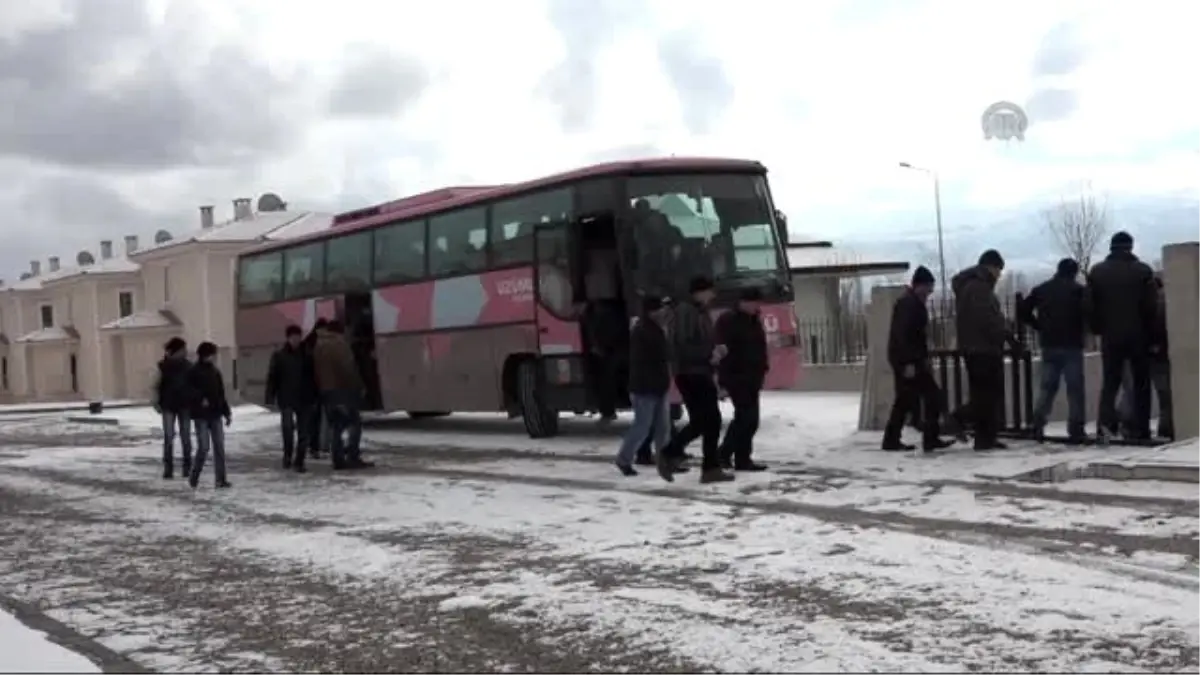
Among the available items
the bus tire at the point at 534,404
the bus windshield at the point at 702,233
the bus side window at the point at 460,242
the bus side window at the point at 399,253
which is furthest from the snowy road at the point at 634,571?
the bus side window at the point at 399,253

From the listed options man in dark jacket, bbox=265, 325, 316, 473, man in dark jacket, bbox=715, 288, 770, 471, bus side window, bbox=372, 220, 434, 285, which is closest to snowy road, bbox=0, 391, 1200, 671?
man in dark jacket, bbox=715, 288, 770, 471

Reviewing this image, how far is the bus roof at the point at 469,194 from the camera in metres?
18.2

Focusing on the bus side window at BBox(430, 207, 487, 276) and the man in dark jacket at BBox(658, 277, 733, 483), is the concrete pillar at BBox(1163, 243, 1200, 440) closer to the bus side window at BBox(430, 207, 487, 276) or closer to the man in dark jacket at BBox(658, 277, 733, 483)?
the man in dark jacket at BBox(658, 277, 733, 483)

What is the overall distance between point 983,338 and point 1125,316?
1405 mm

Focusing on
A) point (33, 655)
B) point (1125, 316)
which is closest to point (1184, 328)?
point (1125, 316)

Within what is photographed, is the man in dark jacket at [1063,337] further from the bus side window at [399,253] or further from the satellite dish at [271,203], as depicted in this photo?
the satellite dish at [271,203]

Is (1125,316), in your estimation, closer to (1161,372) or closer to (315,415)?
(1161,372)

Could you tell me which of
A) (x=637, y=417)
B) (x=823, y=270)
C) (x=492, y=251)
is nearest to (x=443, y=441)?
(x=492, y=251)

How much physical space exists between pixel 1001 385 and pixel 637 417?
162 inches

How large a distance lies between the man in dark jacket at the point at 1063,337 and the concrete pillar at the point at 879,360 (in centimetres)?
234

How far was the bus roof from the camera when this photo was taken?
59.7 feet

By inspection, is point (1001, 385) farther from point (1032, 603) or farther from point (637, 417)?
point (1032, 603)

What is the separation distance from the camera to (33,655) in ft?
23.4

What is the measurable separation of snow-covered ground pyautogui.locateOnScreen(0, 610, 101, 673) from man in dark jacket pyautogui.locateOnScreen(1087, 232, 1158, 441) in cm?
1050
